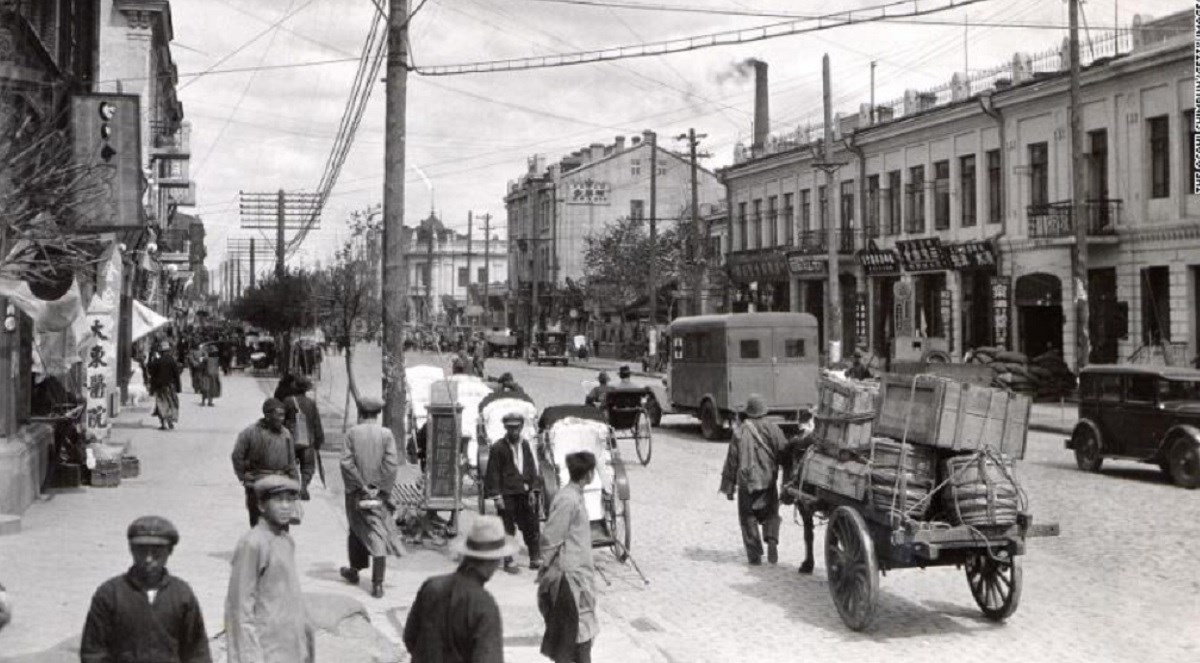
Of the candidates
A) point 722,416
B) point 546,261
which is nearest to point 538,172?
point 546,261

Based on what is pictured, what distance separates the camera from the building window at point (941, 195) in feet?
129

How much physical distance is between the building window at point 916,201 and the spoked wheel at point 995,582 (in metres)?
32.2

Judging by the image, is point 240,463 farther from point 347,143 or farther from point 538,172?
point 538,172

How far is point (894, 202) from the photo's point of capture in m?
→ 42.5

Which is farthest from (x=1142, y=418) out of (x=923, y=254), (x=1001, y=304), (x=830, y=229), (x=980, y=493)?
(x=923, y=254)

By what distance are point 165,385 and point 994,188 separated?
78.5ft

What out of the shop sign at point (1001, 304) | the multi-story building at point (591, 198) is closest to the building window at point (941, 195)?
the shop sign at point (1001, 304)

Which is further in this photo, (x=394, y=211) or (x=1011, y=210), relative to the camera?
(x=1011, y=210)

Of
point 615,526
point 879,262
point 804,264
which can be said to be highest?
point 804,264

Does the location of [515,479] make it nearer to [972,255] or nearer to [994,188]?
[972,255]

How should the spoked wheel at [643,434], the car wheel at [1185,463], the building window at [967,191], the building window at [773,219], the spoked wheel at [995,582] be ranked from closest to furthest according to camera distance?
the spoked wheel at [995,582]
the car wheel at [1185,463]
the spoked wheel at [643,434]
the building window at [967,191]
the building window at [773,219]

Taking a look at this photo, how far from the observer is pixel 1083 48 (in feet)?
108

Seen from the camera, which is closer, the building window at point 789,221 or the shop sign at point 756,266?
the building window at point 789,221

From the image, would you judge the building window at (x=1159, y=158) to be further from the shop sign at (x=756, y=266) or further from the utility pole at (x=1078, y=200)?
the shop sign at (x=756, y=266)
